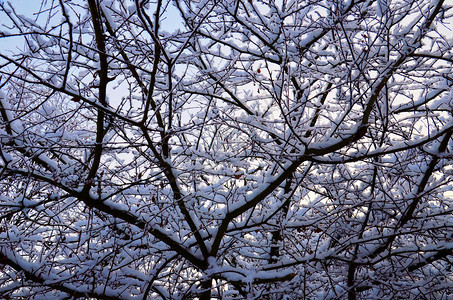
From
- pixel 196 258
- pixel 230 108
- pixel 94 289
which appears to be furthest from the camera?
pixel 230 108

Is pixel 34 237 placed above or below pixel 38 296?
above

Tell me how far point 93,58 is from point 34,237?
2197 millimetres

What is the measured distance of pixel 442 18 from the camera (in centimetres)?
299

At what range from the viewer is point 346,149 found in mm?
3807

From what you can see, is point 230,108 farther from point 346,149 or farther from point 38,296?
point 38,296

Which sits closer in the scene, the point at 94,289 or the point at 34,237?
the point at 94,289

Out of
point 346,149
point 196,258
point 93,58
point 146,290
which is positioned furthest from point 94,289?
point 346,149

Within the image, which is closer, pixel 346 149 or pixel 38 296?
pixel 38 296

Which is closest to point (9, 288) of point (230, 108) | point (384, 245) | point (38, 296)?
point (38, 296)

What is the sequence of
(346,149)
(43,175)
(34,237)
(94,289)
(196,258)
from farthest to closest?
(34,237), (346,149), (196,258), (94,289), (43,175)

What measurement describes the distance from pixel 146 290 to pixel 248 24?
3080 mm

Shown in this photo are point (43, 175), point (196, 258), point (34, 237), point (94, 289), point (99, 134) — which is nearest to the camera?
point (99, 134)

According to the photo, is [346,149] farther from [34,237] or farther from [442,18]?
[34,237]

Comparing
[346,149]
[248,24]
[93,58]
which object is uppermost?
[248,24]
